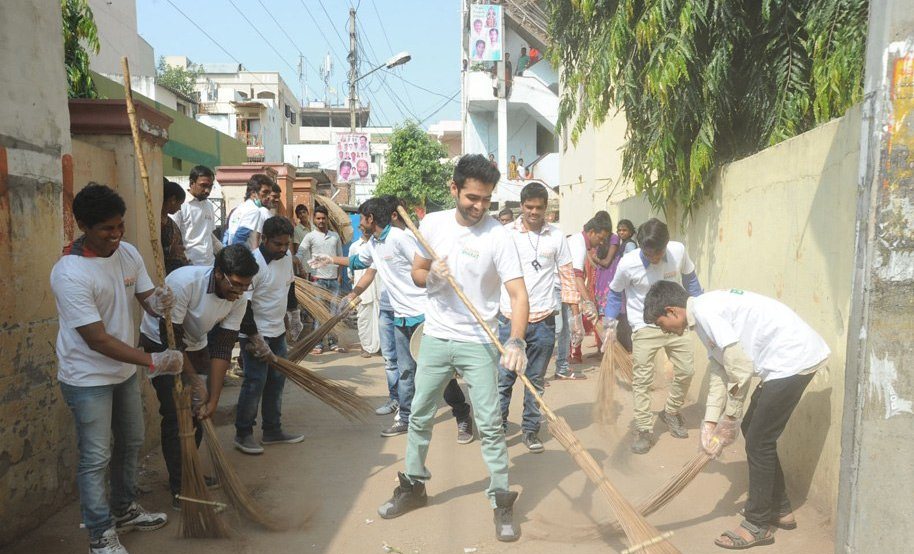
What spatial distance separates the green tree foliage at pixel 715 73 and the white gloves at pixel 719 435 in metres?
2.74

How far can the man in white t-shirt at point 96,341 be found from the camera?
Result: 3.00m

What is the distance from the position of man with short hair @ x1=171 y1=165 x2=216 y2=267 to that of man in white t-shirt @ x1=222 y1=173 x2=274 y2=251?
0.25m

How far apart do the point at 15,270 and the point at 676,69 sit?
14.9 feet

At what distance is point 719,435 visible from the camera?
3.40 metres

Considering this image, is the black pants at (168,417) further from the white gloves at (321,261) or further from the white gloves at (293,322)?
the white gloves at (321,261)

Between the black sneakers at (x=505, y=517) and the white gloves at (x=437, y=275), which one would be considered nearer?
the black sneakers at (x=505, y=517)

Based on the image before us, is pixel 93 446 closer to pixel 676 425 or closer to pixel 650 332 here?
pixel 650 332

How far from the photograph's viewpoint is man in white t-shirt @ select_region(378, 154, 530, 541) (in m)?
3.54

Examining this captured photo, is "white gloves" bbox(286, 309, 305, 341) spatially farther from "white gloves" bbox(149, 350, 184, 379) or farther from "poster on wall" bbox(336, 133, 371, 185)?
"poster on wall" bbox(336, 133, 371, 185)

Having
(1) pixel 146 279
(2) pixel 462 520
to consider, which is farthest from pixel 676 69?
(1) pixel 146 279

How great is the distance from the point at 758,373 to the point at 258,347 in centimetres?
305

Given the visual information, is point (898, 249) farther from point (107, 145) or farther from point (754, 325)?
point (107, 145)

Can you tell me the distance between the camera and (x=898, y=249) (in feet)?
9.05

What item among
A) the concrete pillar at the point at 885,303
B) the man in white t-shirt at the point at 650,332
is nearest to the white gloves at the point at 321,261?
the man in white t-shirt at the point at 650,332
